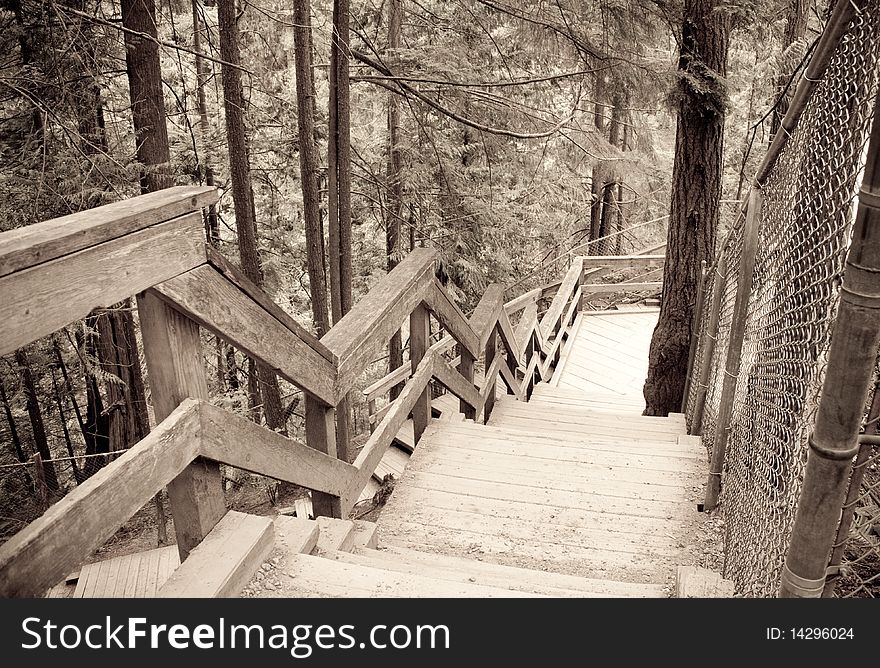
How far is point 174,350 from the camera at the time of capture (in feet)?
6.99

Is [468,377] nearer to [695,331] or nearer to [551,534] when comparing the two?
[551,534]

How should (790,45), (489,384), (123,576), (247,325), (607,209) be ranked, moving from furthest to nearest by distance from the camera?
(607,209) → (790,45) → (123,576) → (489,384) → (247,325)

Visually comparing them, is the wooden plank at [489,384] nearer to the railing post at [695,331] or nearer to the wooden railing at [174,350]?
the railing post at [695,331]

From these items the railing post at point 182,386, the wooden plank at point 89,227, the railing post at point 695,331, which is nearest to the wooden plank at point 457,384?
the railing post at point 695,331

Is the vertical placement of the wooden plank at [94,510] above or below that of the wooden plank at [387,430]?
above

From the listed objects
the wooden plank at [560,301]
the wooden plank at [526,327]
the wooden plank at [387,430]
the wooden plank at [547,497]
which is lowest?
the wooden plank at [560,301]

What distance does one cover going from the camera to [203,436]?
2.23 meters

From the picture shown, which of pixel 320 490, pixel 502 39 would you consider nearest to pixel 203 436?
pixel 320 490

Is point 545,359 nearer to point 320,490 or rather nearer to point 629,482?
point 629,482

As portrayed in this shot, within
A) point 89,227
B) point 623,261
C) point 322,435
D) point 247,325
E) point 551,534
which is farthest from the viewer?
point 623,261

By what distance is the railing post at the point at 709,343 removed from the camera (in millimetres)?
4738

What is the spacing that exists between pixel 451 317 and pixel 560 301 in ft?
22.8

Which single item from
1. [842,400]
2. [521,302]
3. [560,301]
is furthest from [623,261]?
[842,400]

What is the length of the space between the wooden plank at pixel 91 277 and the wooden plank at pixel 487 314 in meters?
3.60
